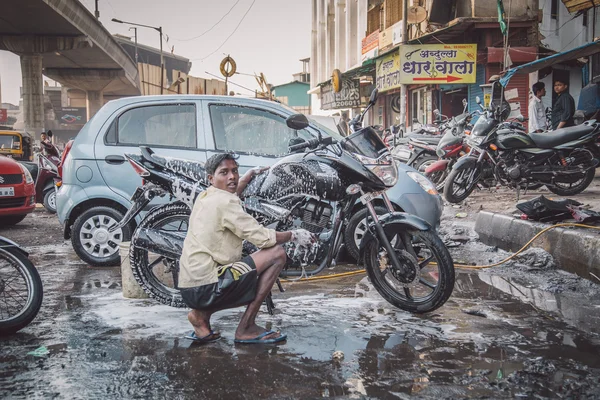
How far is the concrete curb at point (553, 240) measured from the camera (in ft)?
18.5

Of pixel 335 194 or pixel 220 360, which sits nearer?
pixel 220 360

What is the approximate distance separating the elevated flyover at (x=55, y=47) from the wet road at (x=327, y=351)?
23.6 metres

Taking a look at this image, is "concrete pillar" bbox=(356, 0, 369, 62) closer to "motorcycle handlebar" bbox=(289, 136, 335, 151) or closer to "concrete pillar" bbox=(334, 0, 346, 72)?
"concrete pillar" bbox=(334, 0, 346, 72)

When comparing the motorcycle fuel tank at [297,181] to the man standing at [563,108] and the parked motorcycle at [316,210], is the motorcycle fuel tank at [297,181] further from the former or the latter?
the man standing at [563,108]

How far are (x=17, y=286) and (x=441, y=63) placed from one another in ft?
51.2

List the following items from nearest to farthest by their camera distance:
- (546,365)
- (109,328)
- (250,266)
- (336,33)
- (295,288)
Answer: (546,365) → (250,266) → (109,328) → (295,288) → (336,33)

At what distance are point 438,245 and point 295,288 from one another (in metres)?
1.70

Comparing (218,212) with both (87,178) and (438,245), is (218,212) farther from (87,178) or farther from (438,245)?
(87,178)

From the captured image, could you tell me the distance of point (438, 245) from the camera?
4.32 metres

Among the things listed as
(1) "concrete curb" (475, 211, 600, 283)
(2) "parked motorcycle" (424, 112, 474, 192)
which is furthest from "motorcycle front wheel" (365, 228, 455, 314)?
(2) "parked motorcycle" (424, 112, 474, 192)

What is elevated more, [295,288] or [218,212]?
[218,212]

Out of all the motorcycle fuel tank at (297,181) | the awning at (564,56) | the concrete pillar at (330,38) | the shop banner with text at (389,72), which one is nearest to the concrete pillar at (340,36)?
the concrete pillar at (330,38)

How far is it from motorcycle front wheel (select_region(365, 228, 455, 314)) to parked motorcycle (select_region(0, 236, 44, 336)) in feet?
7.77

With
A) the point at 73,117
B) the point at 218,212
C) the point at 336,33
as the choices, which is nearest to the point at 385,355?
the point at 218,212
